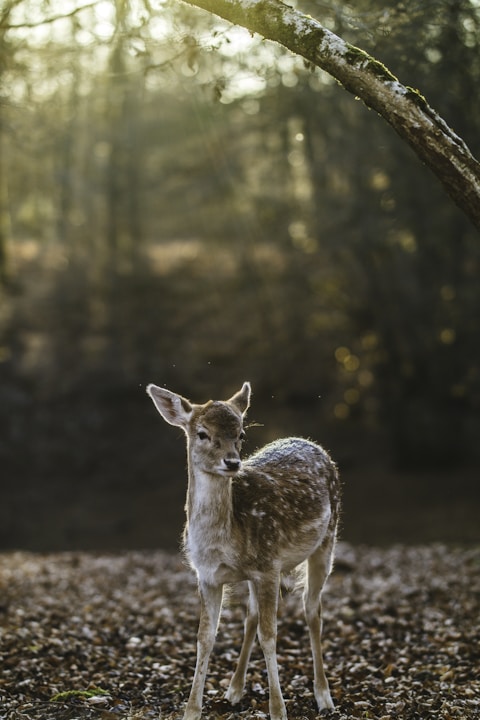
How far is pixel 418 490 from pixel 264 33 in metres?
15.6

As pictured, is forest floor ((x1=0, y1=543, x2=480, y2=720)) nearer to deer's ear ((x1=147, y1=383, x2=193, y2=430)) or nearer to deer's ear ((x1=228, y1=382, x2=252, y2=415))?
deer's ear ((x1=228, y1=382, x2=252, y2=415))

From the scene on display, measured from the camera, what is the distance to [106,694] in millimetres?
6531

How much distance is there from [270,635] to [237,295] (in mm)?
23499

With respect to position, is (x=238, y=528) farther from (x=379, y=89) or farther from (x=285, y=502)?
(x=379, y=89)

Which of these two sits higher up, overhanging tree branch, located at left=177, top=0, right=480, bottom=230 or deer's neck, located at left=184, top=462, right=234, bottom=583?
overhanging tree branch, located at left=177, top=0, right=480, bottom=230

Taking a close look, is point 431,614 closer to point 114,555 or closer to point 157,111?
point 114,555

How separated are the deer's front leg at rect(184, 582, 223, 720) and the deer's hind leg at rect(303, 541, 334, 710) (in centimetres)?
104

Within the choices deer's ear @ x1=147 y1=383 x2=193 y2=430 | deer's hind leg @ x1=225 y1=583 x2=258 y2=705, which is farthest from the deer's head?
deer's hind leg @ x1=225 y1=583 x2=258 y2=705

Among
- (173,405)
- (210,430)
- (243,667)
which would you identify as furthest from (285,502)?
(243,667)

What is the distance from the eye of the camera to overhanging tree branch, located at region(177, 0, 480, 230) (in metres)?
5.64

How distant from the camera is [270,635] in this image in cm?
577

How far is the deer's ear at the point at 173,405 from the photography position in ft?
19.7

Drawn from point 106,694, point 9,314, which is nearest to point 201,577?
point 106,694

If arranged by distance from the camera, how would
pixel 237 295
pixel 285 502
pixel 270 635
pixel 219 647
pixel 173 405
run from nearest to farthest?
pixel 270 635
pixel 173 405
pixel 285 502
pixel 219 647
pixel 237 295
